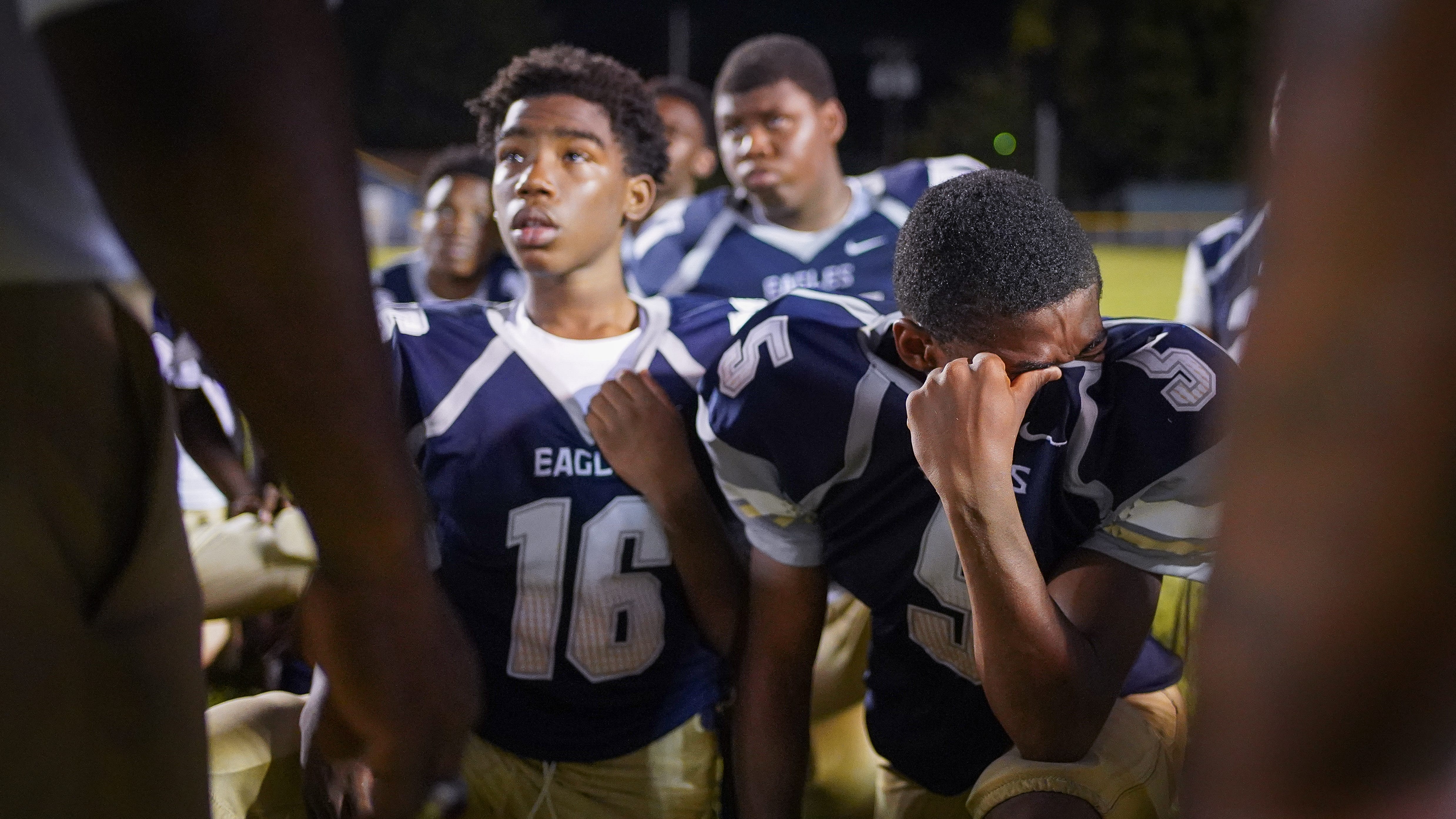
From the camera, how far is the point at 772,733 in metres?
1.98

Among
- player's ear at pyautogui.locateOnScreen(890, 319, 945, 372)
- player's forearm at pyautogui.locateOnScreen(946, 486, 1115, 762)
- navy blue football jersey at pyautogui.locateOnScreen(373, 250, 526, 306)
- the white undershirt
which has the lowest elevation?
navy blue football jersey at pyautogui.locateOnScreen(373, 250, 526, 306)

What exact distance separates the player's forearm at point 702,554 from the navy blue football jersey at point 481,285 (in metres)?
2.55

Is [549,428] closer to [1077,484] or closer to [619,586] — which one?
[619,586]

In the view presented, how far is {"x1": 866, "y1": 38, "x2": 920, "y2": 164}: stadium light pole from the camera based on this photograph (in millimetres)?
25516

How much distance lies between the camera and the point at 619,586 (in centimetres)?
220

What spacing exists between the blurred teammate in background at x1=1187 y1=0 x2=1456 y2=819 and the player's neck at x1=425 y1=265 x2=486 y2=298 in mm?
4338

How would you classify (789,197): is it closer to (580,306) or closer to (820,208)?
(820,208)

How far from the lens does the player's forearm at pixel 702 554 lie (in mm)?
2139

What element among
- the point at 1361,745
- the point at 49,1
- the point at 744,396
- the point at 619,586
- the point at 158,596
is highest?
the point at 49,1

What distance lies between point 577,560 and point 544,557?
65 mm

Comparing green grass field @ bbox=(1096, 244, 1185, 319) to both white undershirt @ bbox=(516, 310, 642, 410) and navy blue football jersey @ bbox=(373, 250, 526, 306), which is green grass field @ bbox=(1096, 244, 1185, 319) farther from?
white undershirt @ bbox=(516, 310, 642, 410)

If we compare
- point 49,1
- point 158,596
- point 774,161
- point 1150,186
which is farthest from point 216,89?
point 1150,186

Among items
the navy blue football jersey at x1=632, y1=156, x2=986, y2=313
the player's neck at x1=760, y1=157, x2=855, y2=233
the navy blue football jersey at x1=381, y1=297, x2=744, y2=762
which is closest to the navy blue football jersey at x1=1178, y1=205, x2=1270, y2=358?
the navy blue football jersey at x1=632, y1=156, x2=986, y2=313

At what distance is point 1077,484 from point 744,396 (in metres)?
0.55
